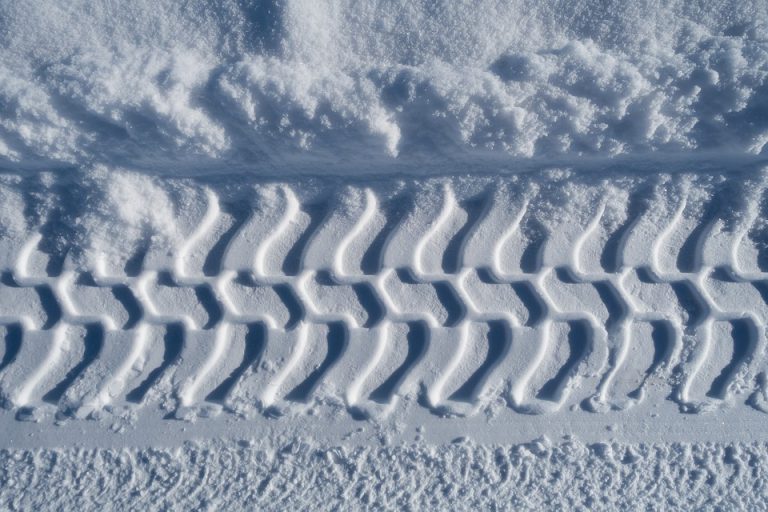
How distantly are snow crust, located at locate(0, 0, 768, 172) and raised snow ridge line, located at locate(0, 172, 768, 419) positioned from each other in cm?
12

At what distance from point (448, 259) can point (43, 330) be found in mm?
778

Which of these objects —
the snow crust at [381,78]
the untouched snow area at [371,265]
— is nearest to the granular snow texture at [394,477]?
the untouched snow area at [371,265]

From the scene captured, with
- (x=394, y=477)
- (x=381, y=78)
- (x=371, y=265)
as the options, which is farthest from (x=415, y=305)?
(x=381, y=78)

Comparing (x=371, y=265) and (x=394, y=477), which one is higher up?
(x=371, y=265)

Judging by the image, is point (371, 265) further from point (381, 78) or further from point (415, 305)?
point (381, 78)

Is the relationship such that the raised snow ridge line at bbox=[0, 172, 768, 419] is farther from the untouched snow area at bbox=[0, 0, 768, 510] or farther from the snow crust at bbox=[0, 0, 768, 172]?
the snow crust at bbox=[0, 0, 768, 172]

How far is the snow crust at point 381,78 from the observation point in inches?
37.6

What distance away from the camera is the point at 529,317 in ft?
3.52

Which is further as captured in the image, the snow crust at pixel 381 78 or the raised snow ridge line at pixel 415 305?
the raised snow ridge line at pixel 415 305

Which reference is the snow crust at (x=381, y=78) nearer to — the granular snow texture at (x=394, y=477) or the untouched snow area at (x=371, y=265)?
the untouched snow area at (x=371, y=265)

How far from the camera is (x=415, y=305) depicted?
108 centimetres

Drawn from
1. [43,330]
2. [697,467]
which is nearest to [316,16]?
[43,330]

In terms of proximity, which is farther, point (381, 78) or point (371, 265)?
point (371, 265)

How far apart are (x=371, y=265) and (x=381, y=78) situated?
1.13 ft
